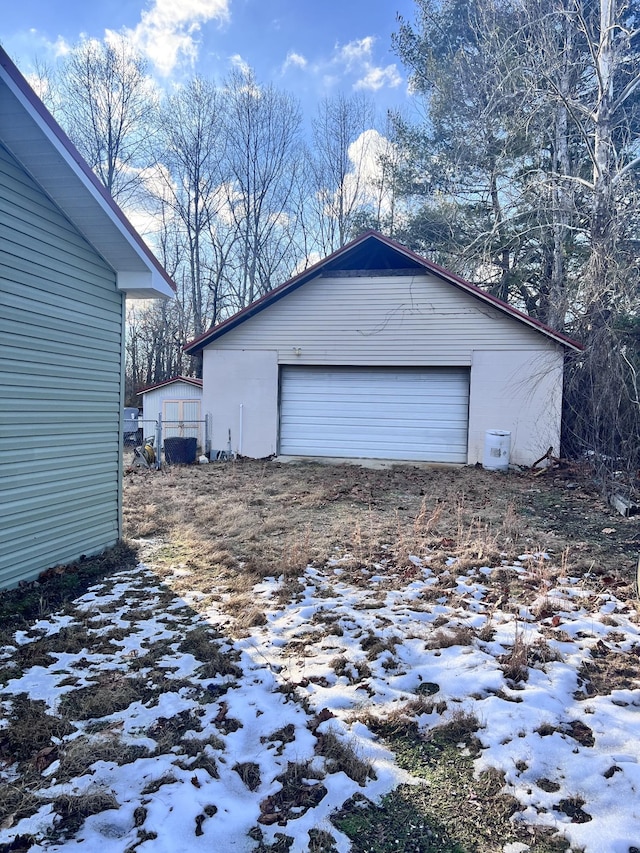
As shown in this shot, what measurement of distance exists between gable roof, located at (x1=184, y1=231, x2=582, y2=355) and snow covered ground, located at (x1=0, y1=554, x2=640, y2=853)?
8.88 m

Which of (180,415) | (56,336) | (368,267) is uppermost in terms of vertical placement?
(368,267)

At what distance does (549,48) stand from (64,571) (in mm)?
12492

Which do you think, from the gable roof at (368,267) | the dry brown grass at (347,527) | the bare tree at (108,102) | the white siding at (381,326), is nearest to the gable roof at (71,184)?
the dry brown grass at (347,527)

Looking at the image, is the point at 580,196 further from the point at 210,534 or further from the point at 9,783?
the point at 9,783

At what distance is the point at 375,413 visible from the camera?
43.1ft

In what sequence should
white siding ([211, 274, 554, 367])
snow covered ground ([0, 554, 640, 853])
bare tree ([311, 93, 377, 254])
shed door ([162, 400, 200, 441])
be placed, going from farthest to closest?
1. bare tree ([311, 93, 377, 254])
2. shed door ([162, 400, 200, 441])
3. white siding ([211, 274, 554, 367])
4. snow covered ground ([0, 554, 640, 853])

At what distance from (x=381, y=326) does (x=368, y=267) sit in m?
1.61

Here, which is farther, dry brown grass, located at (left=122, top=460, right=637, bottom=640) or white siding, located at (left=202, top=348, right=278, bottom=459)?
white siding, located at (left=202, top=348, right=278, bottom=459)

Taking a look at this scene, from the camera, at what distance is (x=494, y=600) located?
4.32 metres

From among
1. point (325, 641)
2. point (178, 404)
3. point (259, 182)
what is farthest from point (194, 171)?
point (325, 641)

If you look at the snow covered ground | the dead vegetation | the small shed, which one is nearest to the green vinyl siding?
the dead vegetation

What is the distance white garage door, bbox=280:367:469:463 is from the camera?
42.0ft

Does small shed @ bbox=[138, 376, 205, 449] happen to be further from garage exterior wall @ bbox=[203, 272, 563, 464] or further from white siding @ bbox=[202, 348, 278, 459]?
garage exterior wall @ bbox=[203, 272, 563, 464]

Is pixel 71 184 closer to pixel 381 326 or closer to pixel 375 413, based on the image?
pixel 381 326
